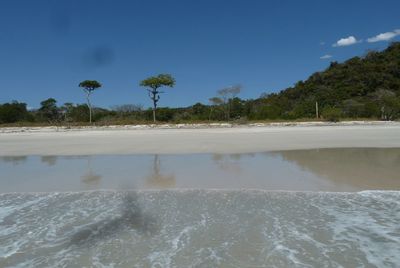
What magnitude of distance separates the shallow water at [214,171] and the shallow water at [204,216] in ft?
0.13

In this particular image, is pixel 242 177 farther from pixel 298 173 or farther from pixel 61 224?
pixel 61 224

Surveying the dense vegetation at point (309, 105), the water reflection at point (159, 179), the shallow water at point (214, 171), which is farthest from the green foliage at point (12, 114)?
the water reflection at point (159, 179)

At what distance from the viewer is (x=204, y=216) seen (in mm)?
5148

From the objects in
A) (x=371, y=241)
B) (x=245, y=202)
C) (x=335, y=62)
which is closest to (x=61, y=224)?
(x=245, y=202)

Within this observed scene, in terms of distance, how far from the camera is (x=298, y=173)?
8305 millimetres

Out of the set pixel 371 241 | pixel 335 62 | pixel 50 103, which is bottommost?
pixel 371 241

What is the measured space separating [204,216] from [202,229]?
56 centimetres

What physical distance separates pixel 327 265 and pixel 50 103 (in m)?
48.7

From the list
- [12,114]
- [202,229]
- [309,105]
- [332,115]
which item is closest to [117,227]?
[202,229]

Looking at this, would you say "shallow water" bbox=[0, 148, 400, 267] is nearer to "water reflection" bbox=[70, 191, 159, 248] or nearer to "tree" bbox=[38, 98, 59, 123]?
"water reflection" bbox=[70, 191, 159, 248]

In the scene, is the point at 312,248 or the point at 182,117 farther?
the point at 182,117

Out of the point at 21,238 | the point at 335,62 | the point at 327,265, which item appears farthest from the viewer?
the point at 335,62

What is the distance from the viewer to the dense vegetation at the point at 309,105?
3719cm

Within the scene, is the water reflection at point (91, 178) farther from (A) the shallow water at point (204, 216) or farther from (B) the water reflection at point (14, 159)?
(B) the water reflection at point (14, 159)
